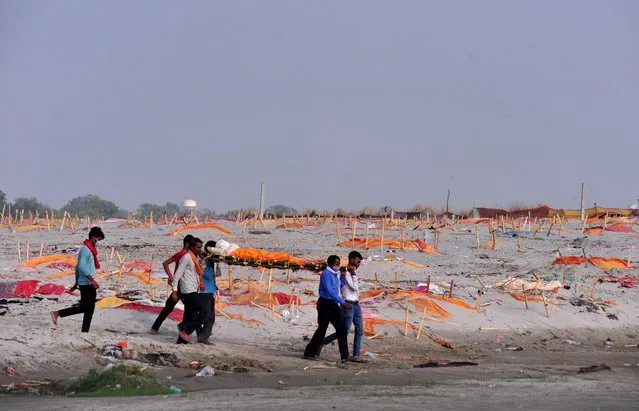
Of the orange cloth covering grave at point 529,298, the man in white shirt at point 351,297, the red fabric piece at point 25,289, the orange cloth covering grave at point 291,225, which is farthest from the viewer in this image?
the orange cloth covering grave at point 291,225

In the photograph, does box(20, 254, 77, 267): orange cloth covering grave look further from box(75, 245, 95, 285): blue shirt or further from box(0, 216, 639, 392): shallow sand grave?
box(75, 245, 95, 285): blue shirt

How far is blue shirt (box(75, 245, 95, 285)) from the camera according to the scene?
12.5 meters

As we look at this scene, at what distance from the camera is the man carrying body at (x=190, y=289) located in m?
13.1

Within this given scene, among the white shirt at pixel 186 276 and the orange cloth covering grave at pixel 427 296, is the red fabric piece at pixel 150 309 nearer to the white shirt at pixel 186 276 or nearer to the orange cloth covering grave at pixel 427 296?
the white shirt at pixel 186 276

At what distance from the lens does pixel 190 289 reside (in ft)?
43.0

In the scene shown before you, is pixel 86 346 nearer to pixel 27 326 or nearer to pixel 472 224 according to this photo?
pixel 27 326

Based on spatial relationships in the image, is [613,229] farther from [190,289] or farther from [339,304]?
[190,289]

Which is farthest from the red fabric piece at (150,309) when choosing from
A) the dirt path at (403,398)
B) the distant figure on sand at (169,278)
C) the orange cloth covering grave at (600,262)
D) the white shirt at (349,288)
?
the orange cloth covering grave at (600,262)

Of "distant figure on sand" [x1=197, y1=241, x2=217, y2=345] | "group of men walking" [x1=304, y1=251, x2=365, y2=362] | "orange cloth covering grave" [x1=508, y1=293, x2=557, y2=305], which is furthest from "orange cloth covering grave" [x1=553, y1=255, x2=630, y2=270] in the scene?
"distant figure on sand" [x1=197, y1=241, x2=217, y2=345]

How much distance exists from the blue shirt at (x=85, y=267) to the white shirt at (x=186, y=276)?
1119mm

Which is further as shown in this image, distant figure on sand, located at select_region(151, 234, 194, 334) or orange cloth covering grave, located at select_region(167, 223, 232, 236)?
orange cloth covering grave, located at select_region(167, 223, 232, 236)

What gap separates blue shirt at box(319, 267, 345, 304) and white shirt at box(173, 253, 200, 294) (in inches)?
68.0

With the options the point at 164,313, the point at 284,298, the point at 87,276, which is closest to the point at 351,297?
the point at 164,313

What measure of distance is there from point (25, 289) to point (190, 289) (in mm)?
5343
